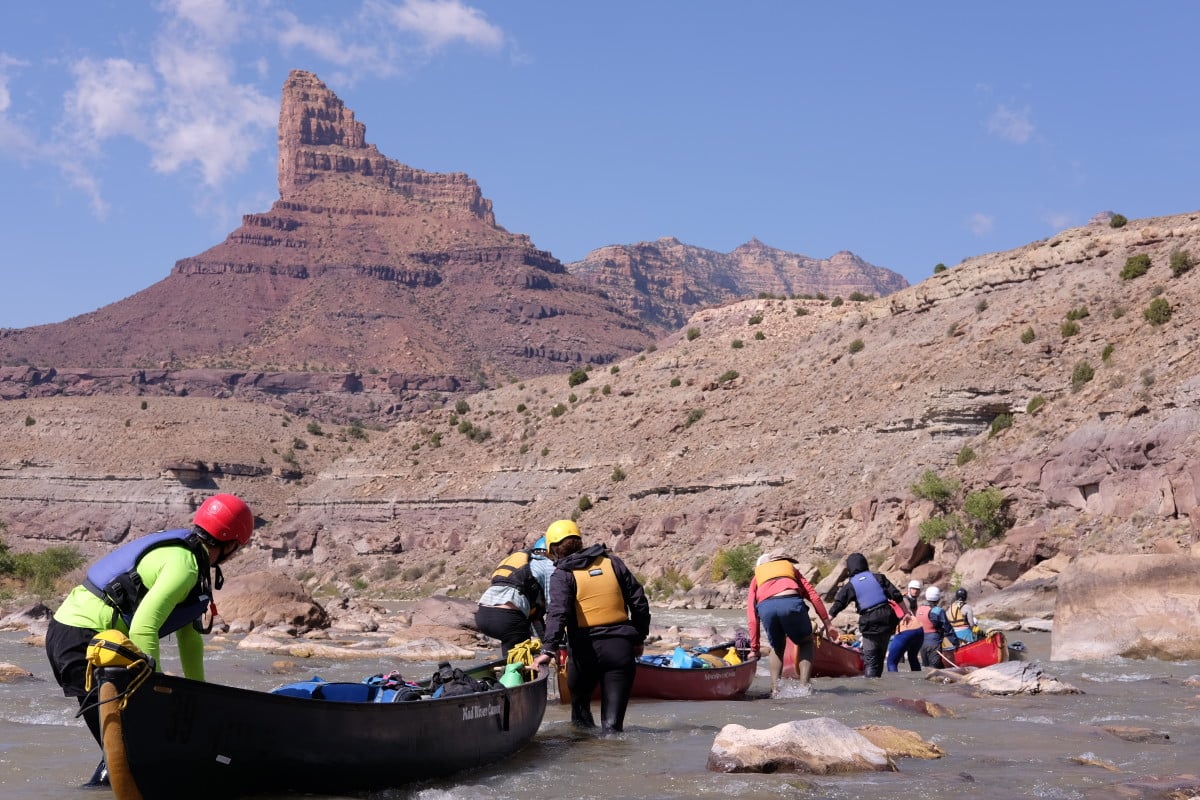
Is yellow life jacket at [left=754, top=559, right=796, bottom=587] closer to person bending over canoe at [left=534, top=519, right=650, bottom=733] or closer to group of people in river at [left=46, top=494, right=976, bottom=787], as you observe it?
group of people in river at [left=46, top=494, right=976, bottom=787]

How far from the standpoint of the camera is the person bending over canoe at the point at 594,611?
10.8 meters

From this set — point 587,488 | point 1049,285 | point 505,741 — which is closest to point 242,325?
point 587,488

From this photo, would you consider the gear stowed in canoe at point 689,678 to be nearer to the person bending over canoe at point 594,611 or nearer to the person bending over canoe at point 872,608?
the person bending over canoe at point 872,608

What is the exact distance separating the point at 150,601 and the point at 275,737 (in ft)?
4.32

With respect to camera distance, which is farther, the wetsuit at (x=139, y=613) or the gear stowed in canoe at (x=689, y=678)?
the gear stowed in canoe at (x=689, y=678)

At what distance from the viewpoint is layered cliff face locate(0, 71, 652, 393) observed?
520 feet

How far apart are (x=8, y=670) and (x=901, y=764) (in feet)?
39.5

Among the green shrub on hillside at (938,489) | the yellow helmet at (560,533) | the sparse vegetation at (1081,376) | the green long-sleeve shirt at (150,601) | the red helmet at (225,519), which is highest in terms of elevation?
the sparse vegetation at (1081,376)

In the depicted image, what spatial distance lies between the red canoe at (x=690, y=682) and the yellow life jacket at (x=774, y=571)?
1145 millimetres

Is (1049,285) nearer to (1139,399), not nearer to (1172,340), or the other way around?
(1172,340)

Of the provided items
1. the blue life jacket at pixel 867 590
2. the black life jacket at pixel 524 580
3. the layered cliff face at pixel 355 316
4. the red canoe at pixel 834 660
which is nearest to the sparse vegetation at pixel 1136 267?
the red canoe at pixel 834 660

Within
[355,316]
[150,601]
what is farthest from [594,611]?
[355,316]

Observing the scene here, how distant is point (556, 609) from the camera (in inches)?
421

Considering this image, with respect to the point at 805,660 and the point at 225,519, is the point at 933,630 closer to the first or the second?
the point at 805,660
